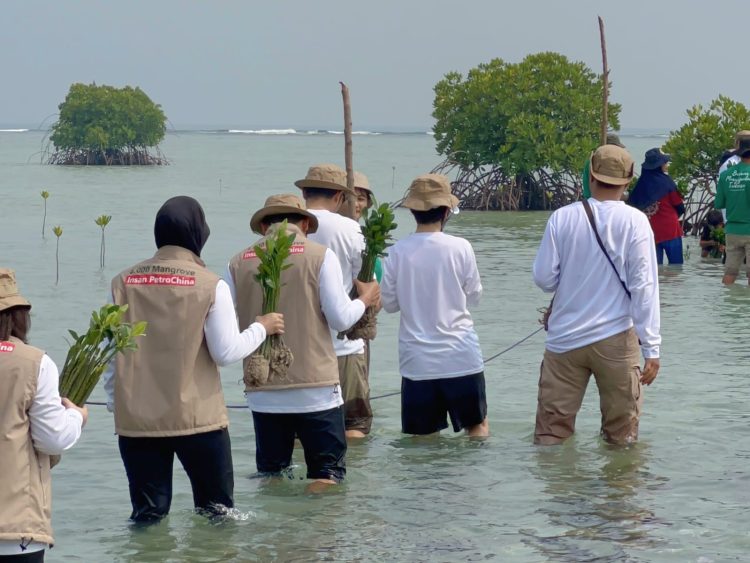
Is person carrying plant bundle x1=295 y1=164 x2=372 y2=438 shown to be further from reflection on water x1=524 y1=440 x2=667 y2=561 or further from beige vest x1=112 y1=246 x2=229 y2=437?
beige vest x1=112 y1=246 x2=229 y2=437

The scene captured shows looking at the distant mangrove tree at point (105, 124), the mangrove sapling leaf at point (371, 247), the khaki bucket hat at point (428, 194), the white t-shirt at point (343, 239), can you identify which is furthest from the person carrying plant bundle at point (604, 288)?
the distant mangrove tree at point (105, 124)

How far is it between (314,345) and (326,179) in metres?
1.18

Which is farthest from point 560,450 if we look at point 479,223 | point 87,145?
point 87,145

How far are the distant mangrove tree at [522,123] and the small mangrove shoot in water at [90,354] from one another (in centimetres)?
2741

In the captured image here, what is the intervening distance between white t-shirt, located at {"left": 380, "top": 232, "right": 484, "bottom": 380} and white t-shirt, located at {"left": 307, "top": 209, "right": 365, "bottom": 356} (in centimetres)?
21

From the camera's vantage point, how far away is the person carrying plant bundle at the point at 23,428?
467 centimetres

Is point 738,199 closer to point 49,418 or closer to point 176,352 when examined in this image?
point 176,352

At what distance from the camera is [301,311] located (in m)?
6.67

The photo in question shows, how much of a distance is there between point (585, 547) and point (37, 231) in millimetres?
23488

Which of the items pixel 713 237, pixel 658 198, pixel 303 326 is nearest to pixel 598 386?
pixel 303 326

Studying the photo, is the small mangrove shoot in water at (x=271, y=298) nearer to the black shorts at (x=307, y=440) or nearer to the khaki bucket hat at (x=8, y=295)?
the black shorts at (x=307, y=440)

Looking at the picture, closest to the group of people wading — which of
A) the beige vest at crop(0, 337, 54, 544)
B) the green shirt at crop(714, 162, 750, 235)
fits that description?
the beige vest at crop(0, 337, 54, 544)

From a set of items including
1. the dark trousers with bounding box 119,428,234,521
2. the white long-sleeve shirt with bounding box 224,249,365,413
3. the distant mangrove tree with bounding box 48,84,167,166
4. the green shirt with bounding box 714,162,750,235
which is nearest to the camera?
the dark trousers with bounding box 119,428,234,521

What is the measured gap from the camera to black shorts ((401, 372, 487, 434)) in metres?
7.81
